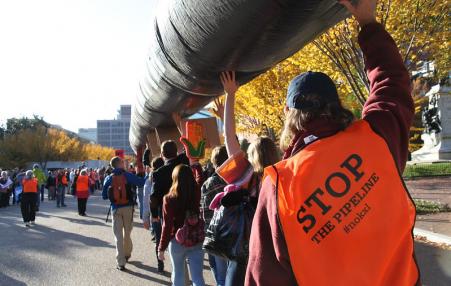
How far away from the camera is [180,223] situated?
4.86 meters

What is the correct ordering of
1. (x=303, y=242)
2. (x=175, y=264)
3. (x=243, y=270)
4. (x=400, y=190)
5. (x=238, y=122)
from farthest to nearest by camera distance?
(x=238, y=122) → (x=175, y=264) → (x=243, y=270) → (x=400, y=190) → (x=303, y=242)

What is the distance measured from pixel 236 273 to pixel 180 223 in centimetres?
147

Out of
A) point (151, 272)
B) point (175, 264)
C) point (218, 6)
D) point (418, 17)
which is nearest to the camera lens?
point (218, 6)

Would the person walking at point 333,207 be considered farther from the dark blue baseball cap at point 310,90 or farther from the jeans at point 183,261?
the jeans at point 183,261

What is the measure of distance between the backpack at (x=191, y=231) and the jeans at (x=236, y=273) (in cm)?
128

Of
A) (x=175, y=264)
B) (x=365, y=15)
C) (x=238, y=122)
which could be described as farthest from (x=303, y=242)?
(x=238, y=122)

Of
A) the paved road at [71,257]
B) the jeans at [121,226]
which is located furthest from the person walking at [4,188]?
the jeans at [121,226]

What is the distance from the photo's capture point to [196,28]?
9.23ft

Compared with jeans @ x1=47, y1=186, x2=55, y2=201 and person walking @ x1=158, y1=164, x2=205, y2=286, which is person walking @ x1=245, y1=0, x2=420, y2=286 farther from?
jeans @ x1=47, y1=186, x2=55, y2=201

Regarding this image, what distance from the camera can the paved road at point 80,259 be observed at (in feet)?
23.4

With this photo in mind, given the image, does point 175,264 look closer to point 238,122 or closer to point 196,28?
point 196,28

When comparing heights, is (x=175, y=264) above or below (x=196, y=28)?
below

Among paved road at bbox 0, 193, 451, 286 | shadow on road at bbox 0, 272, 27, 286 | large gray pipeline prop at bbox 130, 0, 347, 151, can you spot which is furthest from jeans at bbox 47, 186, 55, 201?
large gray pipeline prop at bbox 130, 0, 347, 151

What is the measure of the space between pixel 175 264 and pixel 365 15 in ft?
11.5
